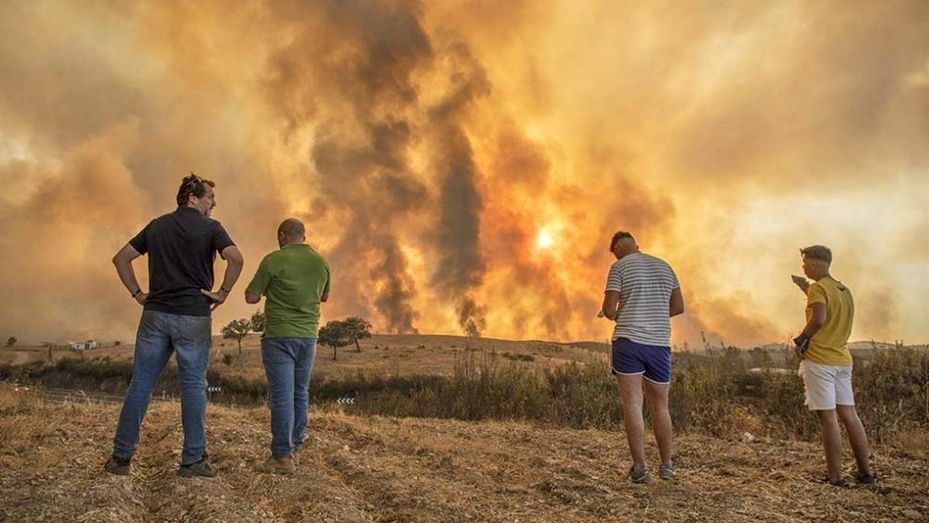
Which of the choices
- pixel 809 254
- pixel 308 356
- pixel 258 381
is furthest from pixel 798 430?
pixel 258 381

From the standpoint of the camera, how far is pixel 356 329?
5656 centimetres

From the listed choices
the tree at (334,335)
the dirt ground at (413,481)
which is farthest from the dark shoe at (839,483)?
the tree at (334,335)

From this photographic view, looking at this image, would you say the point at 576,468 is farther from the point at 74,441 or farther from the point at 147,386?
the point at 74,441

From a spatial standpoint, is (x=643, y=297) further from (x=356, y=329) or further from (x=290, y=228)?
(x=356, y=329)

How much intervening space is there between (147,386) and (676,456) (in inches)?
229

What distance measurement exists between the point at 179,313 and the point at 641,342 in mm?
4155

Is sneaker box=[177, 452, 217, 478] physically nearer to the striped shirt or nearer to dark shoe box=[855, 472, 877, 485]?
the striped shirt

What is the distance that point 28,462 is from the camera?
5.55 m

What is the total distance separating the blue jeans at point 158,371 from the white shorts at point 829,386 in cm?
582

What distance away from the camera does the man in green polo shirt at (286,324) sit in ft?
18.3

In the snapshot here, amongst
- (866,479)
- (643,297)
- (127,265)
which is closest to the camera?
(127,265)

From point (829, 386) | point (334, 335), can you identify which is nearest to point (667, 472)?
point (829, 386)

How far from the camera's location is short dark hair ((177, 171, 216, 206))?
545cm

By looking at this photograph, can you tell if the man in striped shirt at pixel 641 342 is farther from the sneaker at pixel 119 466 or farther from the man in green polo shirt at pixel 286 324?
the sneaker at pixel 119 466
